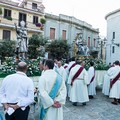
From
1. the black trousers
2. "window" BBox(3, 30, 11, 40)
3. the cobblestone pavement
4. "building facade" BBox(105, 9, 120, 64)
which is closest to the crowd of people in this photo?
the black trousers

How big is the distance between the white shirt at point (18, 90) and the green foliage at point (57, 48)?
23544mm

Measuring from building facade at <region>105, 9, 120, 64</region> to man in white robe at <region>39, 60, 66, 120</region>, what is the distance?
29.9m

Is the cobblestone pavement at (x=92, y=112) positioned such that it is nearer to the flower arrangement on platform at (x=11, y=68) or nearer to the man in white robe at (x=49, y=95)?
the flower arrangement on platform at (x=11, y=68)

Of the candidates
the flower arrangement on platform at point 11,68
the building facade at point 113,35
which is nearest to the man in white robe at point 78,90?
the flower arrangement on platform at point 11,68

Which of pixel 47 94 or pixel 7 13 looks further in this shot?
pixel 7 13

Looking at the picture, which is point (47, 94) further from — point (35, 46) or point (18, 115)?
point (35, 46)

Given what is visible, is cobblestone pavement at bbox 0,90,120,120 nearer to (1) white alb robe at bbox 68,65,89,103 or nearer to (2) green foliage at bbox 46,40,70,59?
(1) white alb robe at bbox 68,65,89,103

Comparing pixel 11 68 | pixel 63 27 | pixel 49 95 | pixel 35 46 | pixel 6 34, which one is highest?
pixel 63 27

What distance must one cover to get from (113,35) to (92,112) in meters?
29.2

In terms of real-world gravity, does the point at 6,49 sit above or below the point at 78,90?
above

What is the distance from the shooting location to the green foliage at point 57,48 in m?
27.1

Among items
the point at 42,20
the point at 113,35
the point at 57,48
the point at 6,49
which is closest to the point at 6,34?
the point at 6,49

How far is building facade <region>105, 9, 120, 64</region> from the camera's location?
109 ft

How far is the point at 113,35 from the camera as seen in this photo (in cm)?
3438
